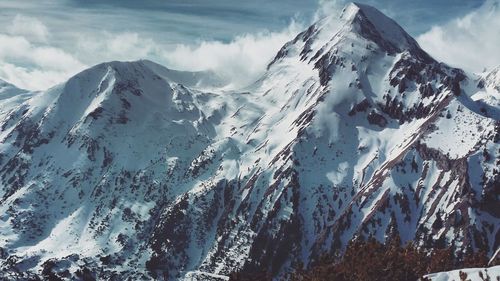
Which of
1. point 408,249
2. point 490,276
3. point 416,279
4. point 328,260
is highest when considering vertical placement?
point 328,260

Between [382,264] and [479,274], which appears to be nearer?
[479,274]

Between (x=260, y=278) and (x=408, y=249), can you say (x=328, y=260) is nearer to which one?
(x=260, y=278)

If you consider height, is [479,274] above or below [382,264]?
below

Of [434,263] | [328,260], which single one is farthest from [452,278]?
[328,260]

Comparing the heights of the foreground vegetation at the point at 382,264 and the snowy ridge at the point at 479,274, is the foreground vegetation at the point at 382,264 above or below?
above

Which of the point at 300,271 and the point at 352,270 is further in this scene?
the point at 300,271

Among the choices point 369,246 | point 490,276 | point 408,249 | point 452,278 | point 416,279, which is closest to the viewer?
point 490,276

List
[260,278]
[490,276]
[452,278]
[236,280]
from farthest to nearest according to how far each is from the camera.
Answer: [260,278]
[236,280]
[452,278]
[490,276]

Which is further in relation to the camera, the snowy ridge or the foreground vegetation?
the foreground vegetation

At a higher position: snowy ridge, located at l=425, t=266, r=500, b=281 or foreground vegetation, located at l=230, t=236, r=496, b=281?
foreground vegetation, located at l=230, t=236, r=496, b=281

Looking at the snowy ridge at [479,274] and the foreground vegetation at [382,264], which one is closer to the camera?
the snowy ridge at [479,274]

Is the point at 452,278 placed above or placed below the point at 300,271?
below
